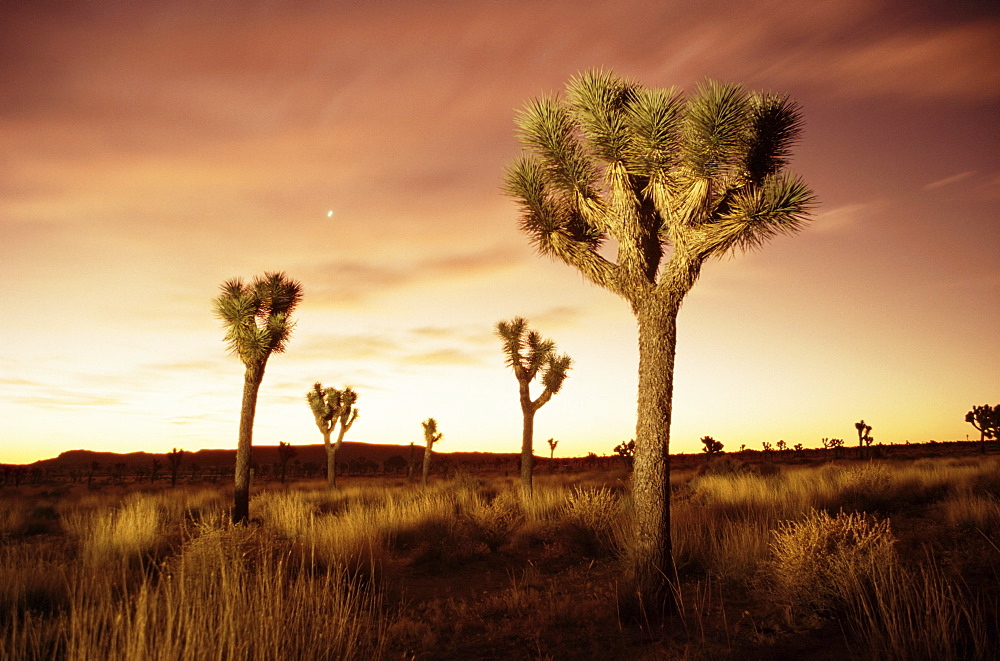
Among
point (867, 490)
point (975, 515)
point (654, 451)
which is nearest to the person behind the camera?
point (654, 451)

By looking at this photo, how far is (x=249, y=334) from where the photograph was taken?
13727mm

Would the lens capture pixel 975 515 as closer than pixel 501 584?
No

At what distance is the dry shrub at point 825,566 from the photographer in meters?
5.68

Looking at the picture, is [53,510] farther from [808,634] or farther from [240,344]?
[808,634]

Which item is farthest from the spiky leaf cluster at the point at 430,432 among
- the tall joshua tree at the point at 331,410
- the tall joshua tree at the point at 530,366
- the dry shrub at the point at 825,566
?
the dry shrub at the point at 825,566

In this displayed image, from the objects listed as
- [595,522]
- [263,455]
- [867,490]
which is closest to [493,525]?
[595,522]

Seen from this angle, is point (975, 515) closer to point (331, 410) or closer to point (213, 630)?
point (213, 630)

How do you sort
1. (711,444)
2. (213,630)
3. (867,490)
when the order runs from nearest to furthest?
1. (213,630)
2. (867,490)
3. (711,444)

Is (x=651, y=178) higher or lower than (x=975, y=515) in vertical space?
higher

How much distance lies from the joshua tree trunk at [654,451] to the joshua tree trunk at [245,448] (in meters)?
10.5

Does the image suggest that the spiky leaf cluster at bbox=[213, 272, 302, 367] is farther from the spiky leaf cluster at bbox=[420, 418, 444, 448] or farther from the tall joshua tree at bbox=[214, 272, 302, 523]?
the spiky leaf cluster at bbox=[420, 418, 444, 448]

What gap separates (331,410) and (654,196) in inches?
1016

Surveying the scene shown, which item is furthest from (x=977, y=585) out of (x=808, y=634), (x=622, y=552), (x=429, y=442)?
(x=429, y=442)


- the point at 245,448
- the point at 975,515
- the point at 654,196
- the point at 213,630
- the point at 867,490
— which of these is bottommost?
the point at 867,490
